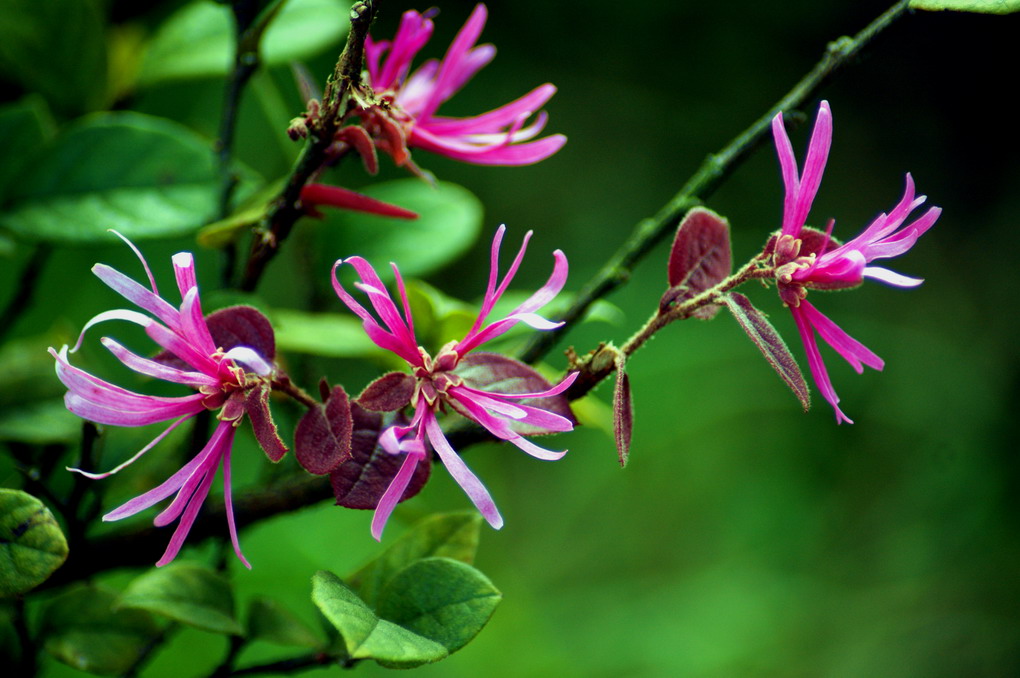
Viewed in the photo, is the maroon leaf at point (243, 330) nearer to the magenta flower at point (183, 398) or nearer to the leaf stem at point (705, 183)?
the magenta flower at point (183, 398)

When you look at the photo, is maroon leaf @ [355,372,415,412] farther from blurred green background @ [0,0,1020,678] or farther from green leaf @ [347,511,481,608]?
blurred green background @ [0,0,1020,678]

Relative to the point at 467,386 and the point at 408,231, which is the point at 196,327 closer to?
the point at 467,386

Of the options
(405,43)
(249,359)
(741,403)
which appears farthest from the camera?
(741,403)

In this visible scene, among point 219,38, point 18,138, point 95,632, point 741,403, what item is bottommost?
point 95,632

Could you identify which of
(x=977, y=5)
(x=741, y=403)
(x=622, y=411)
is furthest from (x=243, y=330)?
Result: (x=741, y=403)

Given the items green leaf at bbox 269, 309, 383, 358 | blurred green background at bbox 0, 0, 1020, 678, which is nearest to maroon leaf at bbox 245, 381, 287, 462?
green leaf at bbox 269, 309, 383, 358

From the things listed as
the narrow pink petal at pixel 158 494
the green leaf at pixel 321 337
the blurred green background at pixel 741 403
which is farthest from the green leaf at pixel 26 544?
the blurred green background at pixel 741 403
